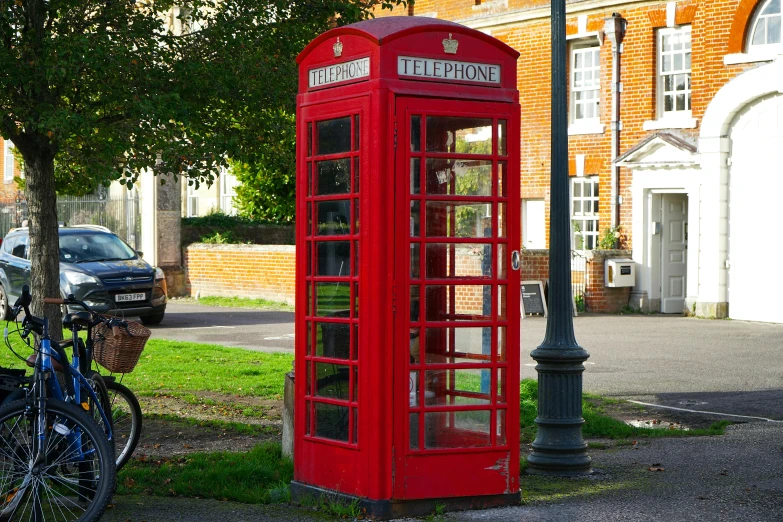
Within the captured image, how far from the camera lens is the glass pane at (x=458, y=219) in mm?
6309

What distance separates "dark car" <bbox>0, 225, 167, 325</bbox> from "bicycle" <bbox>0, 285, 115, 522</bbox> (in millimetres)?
12565

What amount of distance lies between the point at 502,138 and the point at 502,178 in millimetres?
228

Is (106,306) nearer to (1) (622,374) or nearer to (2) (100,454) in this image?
(1) (622,374)

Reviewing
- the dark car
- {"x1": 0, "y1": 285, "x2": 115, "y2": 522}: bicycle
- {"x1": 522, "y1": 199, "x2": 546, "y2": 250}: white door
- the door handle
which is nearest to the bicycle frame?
{"x1": 0, "y1": 285, "x2": 115, "y2": 522}: bicycle

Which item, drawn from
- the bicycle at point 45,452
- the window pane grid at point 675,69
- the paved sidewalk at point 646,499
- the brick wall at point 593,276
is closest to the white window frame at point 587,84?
the window pane grid at point 675,69

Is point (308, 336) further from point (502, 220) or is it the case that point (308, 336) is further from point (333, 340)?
point (502, 220)

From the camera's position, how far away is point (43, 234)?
32.8 feet

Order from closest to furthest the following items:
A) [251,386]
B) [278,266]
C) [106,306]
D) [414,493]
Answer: [414,493] < [251,386] < [106,306] < [278,266]

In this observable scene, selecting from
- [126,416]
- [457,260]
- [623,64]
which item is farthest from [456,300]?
[623,64]

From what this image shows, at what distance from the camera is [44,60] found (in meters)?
8.91

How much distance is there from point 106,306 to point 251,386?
320 inches

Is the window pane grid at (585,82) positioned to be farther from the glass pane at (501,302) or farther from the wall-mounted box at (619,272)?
the glass pane at (501,302)

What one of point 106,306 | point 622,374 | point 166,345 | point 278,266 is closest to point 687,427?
point 622,374

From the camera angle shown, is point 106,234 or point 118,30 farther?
point 106,234
